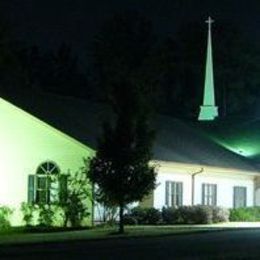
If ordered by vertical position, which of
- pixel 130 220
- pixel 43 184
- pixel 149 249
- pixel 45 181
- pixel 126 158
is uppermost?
pixel 126 158

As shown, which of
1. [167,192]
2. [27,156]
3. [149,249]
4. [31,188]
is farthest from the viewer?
[167,192]

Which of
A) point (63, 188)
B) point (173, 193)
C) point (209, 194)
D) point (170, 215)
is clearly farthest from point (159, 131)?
point (63, 188)

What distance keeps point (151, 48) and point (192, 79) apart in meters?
11.0

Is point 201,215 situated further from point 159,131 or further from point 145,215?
point 159,131

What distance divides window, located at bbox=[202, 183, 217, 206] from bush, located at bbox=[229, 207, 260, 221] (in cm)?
106

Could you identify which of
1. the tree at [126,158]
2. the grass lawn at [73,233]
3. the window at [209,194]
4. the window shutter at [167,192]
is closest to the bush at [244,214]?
the window at [209,194]

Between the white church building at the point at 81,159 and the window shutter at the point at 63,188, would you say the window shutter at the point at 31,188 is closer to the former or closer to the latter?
the white church building at the point at 81,159

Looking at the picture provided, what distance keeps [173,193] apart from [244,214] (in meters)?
5.35

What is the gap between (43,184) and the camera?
133ft

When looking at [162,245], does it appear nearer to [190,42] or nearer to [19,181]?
[19,181]

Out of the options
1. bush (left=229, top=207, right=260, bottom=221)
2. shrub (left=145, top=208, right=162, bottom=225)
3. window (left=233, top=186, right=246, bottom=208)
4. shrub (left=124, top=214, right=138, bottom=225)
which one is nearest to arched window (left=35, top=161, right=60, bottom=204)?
shrub (left=124, top=214, right=138, bottom=225)

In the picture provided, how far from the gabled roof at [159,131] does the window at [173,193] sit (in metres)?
1.17

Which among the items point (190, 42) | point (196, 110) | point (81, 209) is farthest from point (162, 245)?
point (190, 42)

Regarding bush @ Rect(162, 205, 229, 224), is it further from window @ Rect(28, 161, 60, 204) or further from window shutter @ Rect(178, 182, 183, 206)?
window @ Rect(28, 161, 60, 204)
